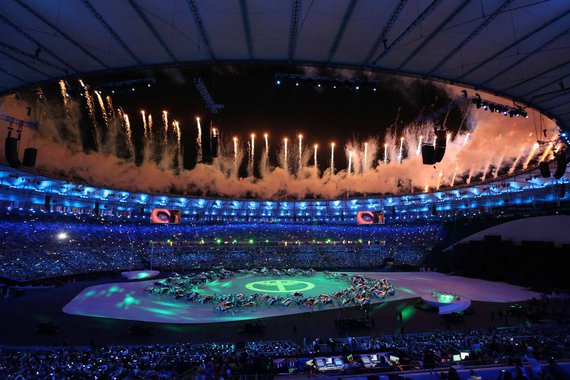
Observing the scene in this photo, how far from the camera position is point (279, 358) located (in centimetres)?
1138

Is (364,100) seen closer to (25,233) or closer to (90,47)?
(90,47)

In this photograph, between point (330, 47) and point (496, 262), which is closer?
point (330, 47)

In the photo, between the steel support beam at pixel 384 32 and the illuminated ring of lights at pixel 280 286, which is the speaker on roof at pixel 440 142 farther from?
the illuminated ring of lights at pixel 280 286

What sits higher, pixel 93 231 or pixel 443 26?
pixel 443 26

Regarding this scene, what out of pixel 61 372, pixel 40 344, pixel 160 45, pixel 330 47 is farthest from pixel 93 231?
pixel 330 47

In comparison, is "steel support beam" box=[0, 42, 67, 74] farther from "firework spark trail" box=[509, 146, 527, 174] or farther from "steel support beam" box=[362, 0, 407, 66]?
"firework spark trail" box=[509, 146, 527, 174]

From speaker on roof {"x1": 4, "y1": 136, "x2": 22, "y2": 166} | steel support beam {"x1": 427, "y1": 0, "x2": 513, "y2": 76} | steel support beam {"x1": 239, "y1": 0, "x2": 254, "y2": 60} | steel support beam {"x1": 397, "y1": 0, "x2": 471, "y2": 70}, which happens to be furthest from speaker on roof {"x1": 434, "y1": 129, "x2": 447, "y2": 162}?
speaker on roof {"x1": 4, "y1": 136, "x2": 22, "y2": 166}

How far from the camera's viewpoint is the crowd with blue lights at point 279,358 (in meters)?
9.09

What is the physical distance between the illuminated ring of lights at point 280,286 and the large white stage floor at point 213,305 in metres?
→ 0.78

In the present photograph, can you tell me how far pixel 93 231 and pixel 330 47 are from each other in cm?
4977

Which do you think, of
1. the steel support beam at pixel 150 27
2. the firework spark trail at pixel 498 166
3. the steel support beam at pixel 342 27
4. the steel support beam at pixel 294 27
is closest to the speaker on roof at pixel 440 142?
the steel support beam at pixel 342 27

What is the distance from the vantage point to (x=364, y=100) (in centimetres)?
3188

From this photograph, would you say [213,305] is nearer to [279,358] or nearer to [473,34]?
[279,358]

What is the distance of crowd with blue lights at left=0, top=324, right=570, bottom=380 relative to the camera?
9.09 metres
